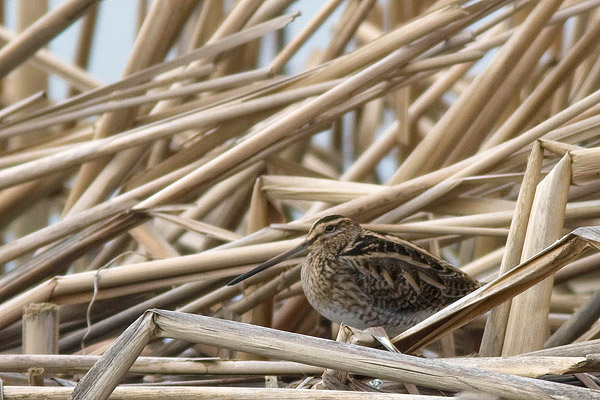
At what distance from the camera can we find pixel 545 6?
2539mm

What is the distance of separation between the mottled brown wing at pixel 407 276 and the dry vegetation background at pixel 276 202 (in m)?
0.06

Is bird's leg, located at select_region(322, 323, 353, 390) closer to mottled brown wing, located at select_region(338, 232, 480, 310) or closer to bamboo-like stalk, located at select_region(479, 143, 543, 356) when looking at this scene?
bamboo-like stalk, located at select_region(479, 143, 543, 356)

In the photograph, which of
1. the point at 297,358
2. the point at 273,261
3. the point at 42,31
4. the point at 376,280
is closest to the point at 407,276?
the point at 376,280

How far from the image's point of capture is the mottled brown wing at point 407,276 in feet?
7.91

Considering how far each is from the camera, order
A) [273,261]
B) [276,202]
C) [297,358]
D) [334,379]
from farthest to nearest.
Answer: [276,202]
[273,261]
[334,379]
[297,358]

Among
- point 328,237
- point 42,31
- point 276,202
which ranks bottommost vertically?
point 328,237

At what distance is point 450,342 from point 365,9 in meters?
1.09

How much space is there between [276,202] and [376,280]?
1.31ft

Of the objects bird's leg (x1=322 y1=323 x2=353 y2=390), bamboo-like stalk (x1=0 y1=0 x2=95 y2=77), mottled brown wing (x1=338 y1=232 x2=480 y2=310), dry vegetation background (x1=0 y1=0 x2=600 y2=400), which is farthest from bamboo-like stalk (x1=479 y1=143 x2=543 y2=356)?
bamboo-like stalk (x1=0 y1=0 x2=95 y2=77)

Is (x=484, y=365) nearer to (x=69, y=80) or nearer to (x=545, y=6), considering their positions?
(x=545, y=6)

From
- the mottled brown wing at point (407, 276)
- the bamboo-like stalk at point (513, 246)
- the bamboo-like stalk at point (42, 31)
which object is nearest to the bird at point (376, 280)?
the mottled brown wing at point (407, 276)

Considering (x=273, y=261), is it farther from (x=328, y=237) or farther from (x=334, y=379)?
(x=334, y=379)

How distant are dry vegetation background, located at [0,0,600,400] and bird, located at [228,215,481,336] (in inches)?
2.5

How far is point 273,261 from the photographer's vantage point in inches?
90.9
